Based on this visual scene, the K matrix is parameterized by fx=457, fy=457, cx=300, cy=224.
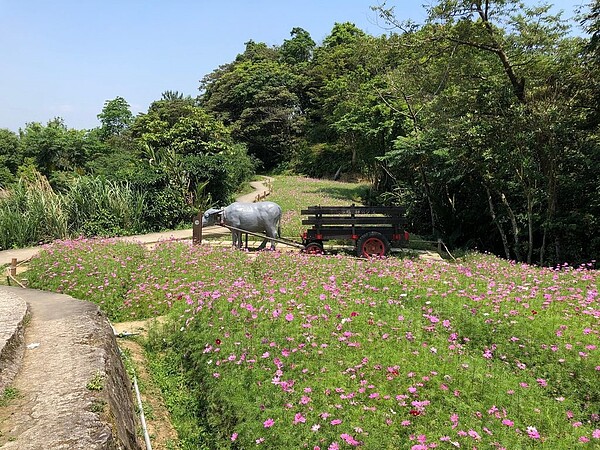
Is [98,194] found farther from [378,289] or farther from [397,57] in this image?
[378,289]

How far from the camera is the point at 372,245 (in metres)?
11.2

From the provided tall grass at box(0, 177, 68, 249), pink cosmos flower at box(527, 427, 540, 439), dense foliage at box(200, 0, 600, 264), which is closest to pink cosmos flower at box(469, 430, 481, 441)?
pink cosmos flower at box(527, 427, 540, 439)

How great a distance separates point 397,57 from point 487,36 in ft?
11.7

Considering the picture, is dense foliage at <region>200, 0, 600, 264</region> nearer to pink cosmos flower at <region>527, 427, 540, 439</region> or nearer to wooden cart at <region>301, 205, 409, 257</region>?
wooden cart at <region>301, 205, 409, 257</region>

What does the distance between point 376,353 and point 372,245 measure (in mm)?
6539

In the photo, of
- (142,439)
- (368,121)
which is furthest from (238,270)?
(368,121)

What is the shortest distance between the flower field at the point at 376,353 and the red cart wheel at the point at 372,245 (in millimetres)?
2830

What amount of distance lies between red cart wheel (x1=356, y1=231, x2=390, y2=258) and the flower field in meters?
2.83

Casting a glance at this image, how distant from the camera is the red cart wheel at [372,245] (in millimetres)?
11141

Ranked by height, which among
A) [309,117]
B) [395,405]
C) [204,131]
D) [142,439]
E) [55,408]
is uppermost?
[309,117]

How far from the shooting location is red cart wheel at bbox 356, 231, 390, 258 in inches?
439

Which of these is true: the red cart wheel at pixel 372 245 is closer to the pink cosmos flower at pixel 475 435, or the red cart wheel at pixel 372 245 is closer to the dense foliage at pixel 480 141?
the dense foliage at pixel 480 141

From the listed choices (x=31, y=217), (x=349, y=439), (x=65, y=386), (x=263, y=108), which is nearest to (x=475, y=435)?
(x=349, y=439)

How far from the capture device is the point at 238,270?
8539 millimetres
